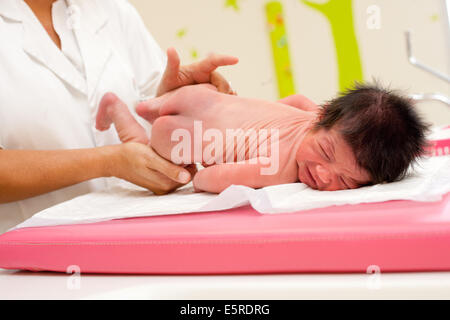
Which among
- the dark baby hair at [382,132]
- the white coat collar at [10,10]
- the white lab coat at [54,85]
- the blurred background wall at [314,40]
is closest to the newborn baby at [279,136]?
the dark baby hair at [382,132]

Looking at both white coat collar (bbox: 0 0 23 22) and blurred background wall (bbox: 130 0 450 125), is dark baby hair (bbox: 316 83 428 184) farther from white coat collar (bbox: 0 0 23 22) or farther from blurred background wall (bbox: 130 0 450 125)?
blurred background wall (bbox: 130 0 450 125)

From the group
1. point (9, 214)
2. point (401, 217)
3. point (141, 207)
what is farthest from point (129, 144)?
point (401, 217)

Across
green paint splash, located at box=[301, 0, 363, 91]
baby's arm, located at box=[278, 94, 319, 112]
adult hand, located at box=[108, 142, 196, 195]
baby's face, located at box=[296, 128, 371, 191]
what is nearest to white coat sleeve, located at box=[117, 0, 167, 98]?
baby's arm, located at box=[278, 94, 319, 112]

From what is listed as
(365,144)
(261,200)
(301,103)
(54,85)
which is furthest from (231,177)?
Result: (54,85)

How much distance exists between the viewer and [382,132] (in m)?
A: 1.00

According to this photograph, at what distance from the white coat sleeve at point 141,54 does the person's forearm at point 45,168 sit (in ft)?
2.21

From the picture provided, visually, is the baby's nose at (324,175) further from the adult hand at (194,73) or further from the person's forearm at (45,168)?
the person's forearm at (45,168)

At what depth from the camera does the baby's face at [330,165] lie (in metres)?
1.01

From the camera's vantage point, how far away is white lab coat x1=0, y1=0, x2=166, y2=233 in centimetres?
126

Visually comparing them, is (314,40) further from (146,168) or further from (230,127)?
(146,168)

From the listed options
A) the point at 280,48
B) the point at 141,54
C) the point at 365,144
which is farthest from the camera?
the point at 280,48

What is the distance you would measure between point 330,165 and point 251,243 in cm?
40

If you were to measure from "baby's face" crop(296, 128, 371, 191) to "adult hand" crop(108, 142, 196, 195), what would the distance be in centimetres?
30

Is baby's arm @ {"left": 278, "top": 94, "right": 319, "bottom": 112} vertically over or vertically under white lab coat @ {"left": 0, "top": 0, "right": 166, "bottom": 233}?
under
